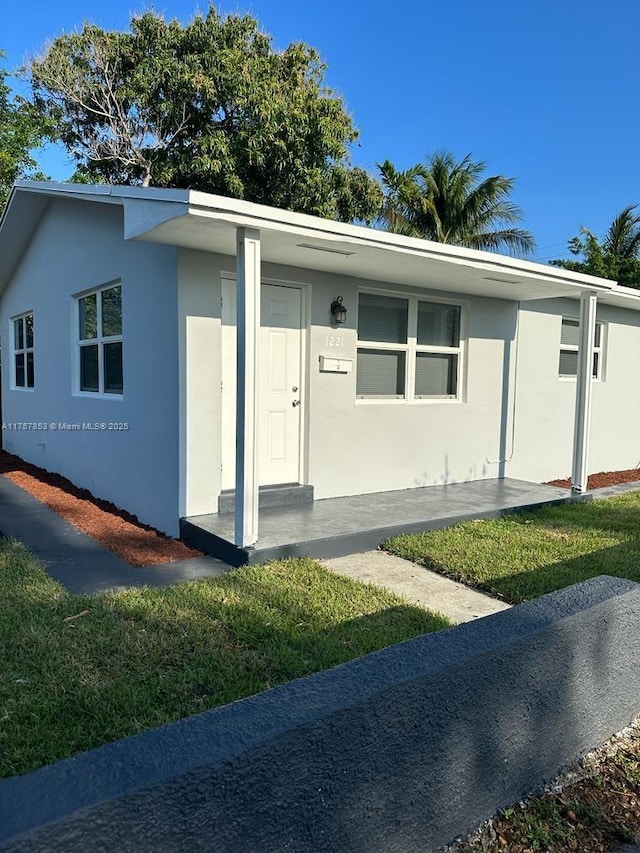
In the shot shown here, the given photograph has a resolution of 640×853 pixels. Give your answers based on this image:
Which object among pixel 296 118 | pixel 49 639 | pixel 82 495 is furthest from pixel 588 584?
pixel 296 118

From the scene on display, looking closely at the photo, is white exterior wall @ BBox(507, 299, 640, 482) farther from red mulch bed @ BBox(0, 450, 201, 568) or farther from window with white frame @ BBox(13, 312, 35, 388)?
window with white frame @ BBox(13, 312, 35, 388)

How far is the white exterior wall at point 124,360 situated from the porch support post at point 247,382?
107 centimetres

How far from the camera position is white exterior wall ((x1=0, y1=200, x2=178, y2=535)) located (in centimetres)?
572

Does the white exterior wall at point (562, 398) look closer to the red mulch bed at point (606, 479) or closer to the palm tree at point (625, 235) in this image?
the red mulch bed at point (606, 479)

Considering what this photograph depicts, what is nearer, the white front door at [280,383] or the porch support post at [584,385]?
the white front door at [280,383]

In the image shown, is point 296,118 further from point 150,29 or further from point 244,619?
point 244,619

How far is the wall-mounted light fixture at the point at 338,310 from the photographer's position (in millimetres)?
6449

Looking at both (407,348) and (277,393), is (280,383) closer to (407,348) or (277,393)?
(277,393)

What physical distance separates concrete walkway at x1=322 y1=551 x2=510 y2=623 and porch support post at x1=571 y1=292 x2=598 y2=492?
3.27 meters

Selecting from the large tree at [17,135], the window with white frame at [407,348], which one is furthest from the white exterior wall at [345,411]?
the large tree at [17,135]

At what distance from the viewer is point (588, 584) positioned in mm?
2730

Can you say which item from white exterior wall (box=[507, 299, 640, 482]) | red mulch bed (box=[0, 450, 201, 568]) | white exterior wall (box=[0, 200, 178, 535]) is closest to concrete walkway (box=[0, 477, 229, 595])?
red mulch bed (box=[0, 450, 201, 568])

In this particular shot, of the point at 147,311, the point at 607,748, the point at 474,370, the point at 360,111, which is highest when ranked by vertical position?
the point at 360,111

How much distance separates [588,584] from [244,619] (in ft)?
6.52
